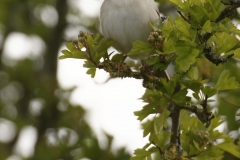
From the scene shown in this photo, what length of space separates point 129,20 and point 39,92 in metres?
1.77

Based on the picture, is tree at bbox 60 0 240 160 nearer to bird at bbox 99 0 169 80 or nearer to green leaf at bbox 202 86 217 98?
green leaf at bbox 202 86 217 98

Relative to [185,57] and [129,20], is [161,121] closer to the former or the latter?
[185,57]

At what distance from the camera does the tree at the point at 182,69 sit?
1.88 meters

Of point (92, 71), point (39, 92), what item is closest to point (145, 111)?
point (92, 71)

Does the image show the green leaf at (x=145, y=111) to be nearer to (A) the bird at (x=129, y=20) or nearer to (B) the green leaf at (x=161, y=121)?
(B) the green leaf at (x=161, y=121)

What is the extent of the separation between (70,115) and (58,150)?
1.17 ft

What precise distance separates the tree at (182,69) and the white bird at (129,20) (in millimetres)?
388

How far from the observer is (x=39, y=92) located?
13.9 ft

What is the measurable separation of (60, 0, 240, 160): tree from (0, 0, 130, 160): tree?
1382 mm

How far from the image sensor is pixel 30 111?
4.61m

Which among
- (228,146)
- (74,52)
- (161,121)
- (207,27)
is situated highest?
(74,52)

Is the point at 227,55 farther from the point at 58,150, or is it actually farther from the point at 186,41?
the point at 58,150

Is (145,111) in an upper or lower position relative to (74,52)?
lower

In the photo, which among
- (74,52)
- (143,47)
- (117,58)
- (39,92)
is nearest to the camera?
(143,47)
